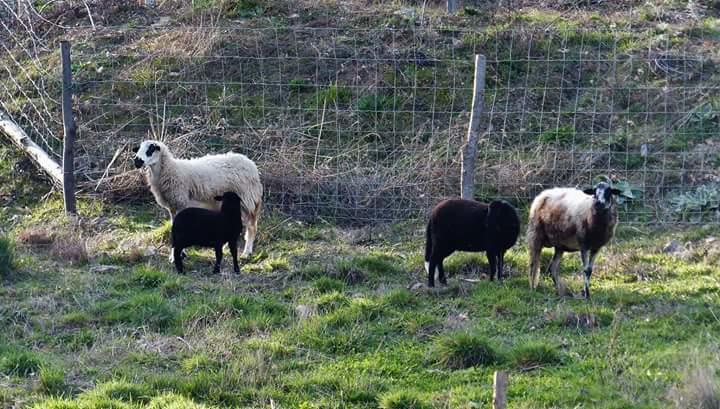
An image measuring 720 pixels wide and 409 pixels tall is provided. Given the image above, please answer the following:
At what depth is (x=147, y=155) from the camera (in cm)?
1141

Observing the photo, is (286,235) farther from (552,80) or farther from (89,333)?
(552,80)

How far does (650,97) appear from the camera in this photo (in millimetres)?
13734

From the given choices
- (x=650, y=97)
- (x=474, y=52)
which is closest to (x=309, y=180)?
(x=474, y=52)

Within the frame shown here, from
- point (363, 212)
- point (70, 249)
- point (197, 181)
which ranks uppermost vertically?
point (197, 181)

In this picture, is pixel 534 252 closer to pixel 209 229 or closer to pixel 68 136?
pixel 209 229

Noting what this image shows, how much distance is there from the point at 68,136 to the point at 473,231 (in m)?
5.69

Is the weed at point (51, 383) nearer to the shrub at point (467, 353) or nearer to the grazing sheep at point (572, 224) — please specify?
the shrub at point (467, 353)

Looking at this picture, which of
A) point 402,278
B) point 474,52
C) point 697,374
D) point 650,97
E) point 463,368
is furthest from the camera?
point 474,52

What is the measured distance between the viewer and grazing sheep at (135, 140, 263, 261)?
11.4 metres

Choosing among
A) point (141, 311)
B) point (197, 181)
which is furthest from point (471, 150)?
point (141, 311)

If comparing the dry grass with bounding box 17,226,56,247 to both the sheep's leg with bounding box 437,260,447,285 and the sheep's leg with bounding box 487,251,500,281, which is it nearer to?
the sheep's leg with bounding box 437,260,447,285

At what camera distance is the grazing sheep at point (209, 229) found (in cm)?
1032

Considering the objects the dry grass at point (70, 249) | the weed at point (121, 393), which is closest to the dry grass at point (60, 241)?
the dry grass at point (70, 249)

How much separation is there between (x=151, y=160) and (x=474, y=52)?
589 cm
